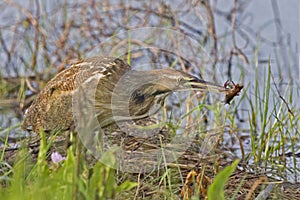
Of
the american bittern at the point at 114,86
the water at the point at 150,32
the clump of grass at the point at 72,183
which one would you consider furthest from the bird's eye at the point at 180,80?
the water at the point at 150,32

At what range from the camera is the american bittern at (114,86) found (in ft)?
12.8

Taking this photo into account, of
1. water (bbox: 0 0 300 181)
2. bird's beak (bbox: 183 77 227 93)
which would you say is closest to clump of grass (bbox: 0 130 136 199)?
bird's beak (bbox: 183 77 227 93)

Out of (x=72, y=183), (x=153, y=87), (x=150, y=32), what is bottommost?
(x=72, y=183)

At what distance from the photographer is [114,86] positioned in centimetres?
401

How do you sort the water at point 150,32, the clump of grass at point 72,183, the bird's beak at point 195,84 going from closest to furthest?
1. the clump of grass at point 72,183
2. the bird's beak at point 195,84
3. the water at point 150,32

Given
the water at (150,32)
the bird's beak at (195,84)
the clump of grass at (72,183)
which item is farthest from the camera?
the water at (150,32)

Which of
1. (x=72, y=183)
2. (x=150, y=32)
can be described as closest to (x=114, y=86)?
(x=72, y=183)

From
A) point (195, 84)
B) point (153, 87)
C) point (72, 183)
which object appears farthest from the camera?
point (153, 87)

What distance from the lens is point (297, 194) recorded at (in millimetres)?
3945

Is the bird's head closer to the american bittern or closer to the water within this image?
the american bittern

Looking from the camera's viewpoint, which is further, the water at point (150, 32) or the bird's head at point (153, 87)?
the water at point (150, 32)

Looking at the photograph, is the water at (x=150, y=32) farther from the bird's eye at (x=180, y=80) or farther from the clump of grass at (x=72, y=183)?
the clump of grass at (x=72, y=183)

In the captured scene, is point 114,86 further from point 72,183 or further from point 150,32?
point 150,32

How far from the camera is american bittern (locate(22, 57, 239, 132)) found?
3.91 meters
